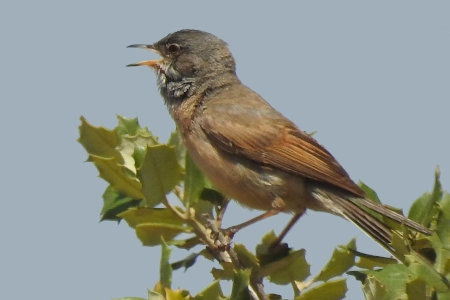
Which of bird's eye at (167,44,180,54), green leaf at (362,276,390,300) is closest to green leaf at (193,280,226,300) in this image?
green leaf at (362,276,390,300)

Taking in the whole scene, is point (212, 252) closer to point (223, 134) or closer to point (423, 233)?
point (423, 233)

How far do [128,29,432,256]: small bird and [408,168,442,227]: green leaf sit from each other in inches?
21.5

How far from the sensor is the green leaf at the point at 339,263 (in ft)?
12.9

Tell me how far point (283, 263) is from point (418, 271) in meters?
1.01

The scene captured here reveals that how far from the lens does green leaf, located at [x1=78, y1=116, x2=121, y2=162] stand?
3.96 meters

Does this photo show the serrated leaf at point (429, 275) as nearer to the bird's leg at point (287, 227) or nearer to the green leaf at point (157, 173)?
the bird's leg at point (287, 227)

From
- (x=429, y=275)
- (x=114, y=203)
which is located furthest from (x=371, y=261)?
(x=114, y=203)

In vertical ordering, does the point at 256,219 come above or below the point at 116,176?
below

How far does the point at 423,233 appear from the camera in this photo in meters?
3.80

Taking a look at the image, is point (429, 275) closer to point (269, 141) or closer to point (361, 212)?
point (361, 212)

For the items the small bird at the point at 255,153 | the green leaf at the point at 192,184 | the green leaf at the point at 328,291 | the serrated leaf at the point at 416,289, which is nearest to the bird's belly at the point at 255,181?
the small bird at the point at 255,153

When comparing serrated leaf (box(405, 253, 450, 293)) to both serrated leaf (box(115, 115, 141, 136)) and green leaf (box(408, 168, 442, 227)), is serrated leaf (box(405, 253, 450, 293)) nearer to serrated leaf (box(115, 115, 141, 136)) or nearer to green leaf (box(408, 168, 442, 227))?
green leaf (box(408, 168, 442, 227))

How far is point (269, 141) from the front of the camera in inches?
226

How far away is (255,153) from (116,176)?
6.24ft
